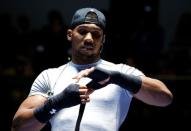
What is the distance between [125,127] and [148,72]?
69 centimetres

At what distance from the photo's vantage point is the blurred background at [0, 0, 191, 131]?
15.7 feet

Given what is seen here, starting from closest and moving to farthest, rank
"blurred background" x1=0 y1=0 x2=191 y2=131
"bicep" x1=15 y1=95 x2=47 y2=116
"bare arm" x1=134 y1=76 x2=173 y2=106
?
1. "bare arm" x1=134 y1=76 x2=173 y2=106
2. "bicep" x1=15 y1=95 x2=47 y2=116
3. "blurred background" x1=0 y1=0 x2=191 y2=131

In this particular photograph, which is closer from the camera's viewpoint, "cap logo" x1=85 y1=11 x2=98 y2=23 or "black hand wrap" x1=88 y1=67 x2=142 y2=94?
"black hand wrap" x1=88 y1=67 x2=142 y2=94

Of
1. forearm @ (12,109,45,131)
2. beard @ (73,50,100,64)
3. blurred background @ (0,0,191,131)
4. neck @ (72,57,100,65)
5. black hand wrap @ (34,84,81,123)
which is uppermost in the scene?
beard @ (73,50,100,64)

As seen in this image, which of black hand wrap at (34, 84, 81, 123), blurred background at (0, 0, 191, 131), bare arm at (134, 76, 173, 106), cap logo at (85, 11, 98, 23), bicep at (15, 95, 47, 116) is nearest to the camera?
black hand wrap at (34, 84, 81, 123)

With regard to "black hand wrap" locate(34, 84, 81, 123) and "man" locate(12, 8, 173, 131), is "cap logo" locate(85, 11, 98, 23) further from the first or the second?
"black hand wrap" locate(34, 84, 81, 123)

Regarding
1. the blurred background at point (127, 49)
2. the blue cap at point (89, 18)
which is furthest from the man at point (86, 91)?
the blurred background at point (127, 49)

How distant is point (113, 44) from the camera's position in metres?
5.18

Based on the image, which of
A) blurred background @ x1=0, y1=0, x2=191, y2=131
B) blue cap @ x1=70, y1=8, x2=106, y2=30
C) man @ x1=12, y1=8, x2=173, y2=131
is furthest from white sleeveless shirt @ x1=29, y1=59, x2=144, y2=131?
blurred background @ x1=0, y1=0, x2=191, y2=131

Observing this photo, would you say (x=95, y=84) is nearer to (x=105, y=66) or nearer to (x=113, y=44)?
(x=105, y=66)

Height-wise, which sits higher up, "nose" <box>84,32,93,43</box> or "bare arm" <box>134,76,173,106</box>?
"nose" <box>84,32,93,43</box>

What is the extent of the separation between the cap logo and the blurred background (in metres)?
1.73

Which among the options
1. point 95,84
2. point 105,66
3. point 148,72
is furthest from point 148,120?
point 95,84

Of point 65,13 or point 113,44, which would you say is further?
point 65,13
